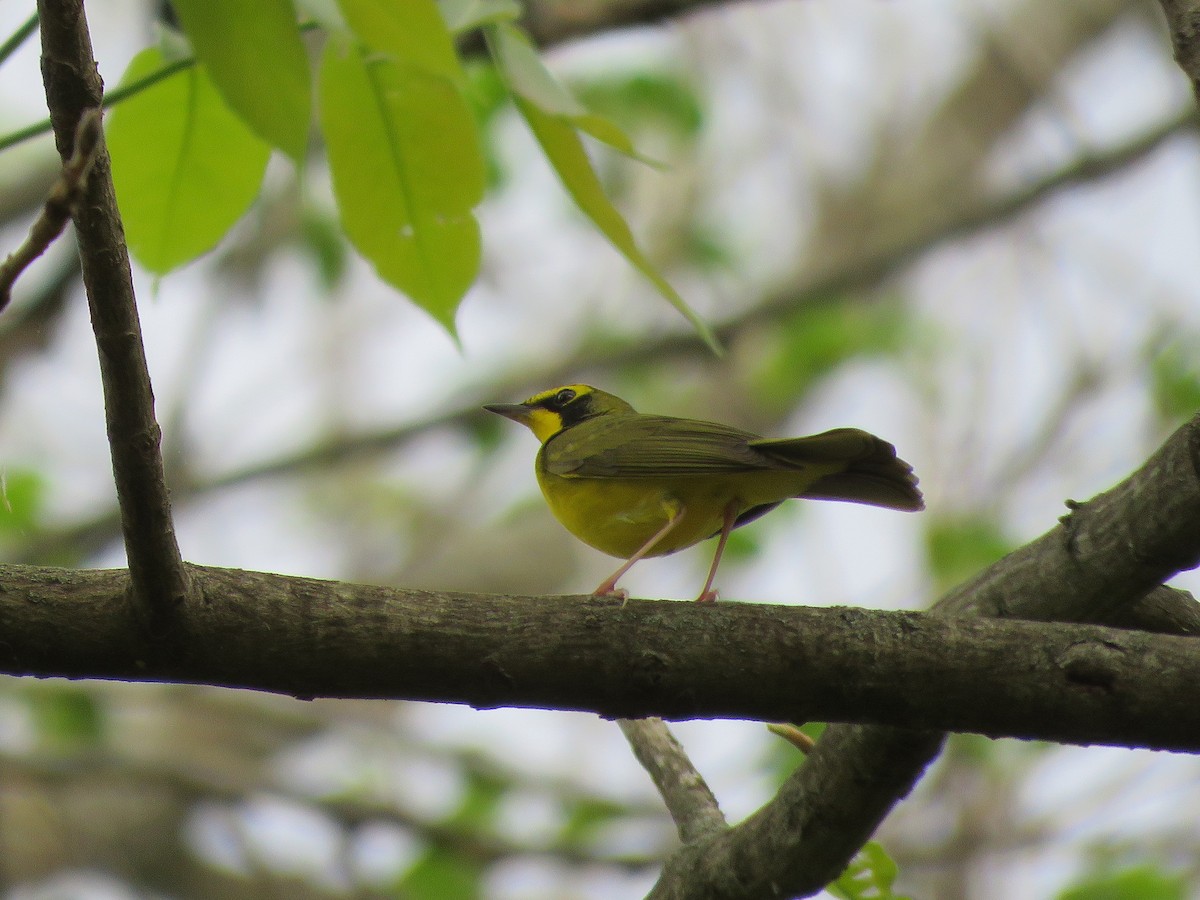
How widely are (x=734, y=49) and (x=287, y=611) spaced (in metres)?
7.93

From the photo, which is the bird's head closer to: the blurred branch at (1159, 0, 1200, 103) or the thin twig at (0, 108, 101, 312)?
the blurred branch at (1159, 0, 1200, 103)

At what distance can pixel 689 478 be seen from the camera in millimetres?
3844

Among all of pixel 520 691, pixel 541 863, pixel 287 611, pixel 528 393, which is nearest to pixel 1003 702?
pixel 520 691

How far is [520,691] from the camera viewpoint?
2240 millimetres

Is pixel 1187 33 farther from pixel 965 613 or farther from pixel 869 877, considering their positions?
pixel 869 877

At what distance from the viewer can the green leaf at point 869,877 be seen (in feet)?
9.55

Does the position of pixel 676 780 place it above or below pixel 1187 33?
below

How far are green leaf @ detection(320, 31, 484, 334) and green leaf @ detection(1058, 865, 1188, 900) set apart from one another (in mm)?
4739

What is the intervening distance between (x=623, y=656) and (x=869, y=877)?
107 cm

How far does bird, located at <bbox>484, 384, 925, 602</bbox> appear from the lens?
139 inches

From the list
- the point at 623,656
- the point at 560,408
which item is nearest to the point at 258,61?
the point at 623,656

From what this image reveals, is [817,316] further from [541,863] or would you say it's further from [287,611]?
[287,611]

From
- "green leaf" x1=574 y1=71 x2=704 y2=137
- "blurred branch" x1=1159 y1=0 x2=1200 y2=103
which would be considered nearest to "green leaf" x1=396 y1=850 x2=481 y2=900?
"green leaf" x1=574 y1=71 x2=704 y2=137

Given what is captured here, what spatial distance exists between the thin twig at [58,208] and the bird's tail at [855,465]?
7.06 feet
